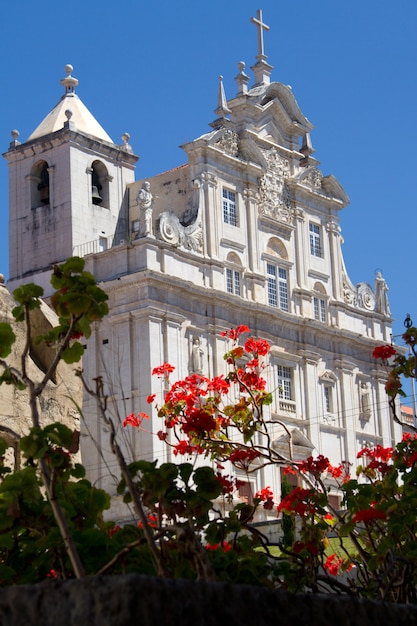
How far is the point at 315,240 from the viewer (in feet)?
160

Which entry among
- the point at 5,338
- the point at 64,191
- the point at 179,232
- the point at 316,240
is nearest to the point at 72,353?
the point at 5,338

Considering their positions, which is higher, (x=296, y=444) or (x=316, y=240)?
(x=316, y=240)

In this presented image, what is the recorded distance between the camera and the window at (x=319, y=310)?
4734cm

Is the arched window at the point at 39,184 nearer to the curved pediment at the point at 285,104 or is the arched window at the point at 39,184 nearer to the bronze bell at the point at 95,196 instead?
the bronze bell at the point at 95,196

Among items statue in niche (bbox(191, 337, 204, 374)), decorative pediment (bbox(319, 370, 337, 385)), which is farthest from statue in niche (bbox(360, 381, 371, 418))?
statue in niche (bbox(191, 337, 204, 374))

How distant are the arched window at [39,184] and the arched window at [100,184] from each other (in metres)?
1.65

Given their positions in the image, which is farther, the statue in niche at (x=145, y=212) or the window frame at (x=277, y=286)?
the window frame at (x=277, y=286)

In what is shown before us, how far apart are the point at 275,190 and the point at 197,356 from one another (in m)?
8.84

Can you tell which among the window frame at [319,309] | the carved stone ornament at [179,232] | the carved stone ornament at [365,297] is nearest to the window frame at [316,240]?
the window frame at [319,309]

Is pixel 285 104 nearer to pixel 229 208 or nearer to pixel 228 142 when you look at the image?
pixel 228 142

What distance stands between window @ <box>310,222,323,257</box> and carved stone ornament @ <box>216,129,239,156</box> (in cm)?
573

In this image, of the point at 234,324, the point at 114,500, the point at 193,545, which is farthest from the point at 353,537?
the point at 234,324

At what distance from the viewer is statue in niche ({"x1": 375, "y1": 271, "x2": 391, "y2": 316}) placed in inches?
2018

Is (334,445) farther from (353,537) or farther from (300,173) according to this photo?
(353,537)
